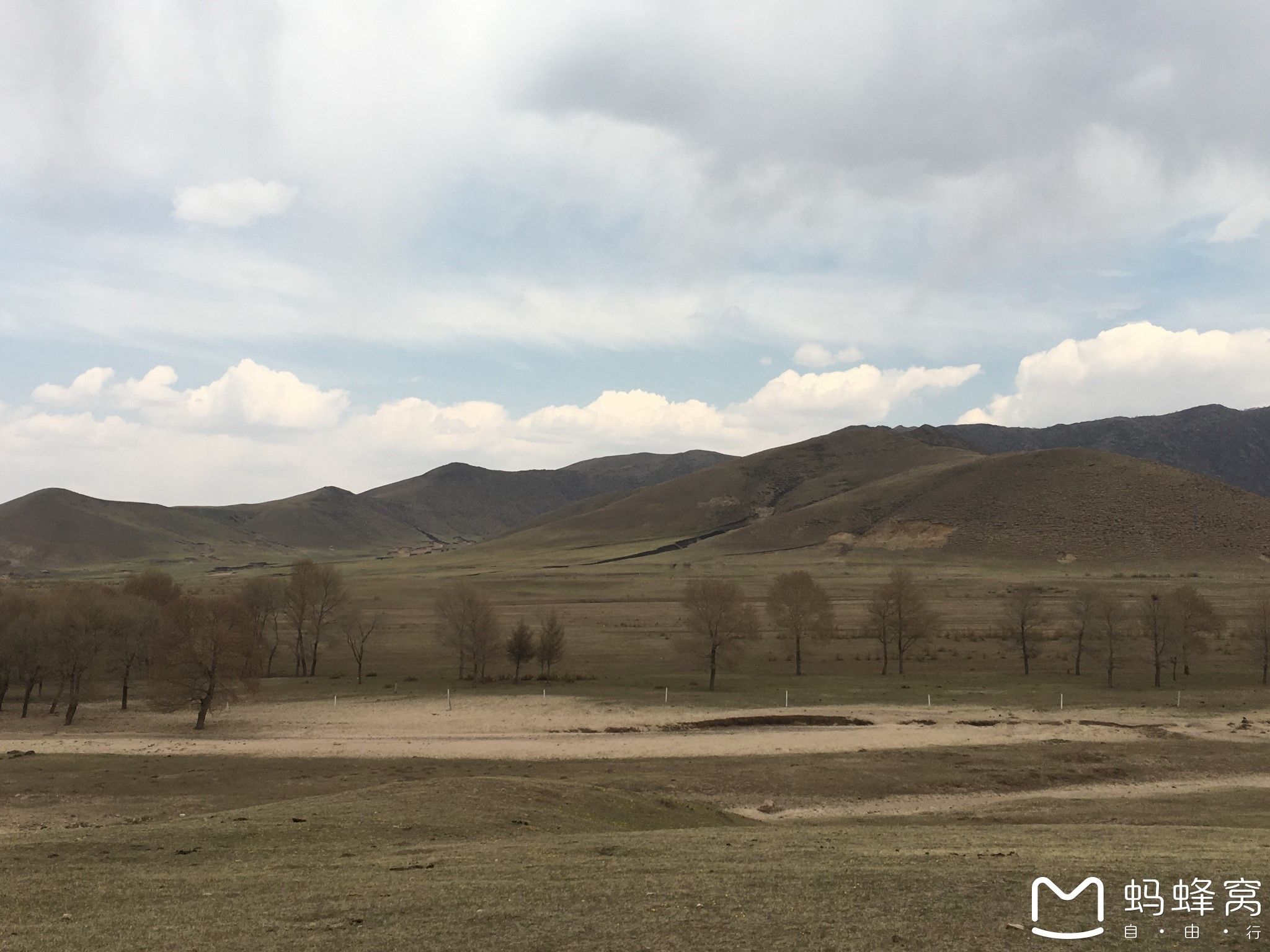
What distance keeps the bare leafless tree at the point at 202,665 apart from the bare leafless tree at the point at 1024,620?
63467mm

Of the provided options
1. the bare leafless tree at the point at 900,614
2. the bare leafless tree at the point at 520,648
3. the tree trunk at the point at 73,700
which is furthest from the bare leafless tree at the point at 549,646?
the tree trunk at the point at 73,700

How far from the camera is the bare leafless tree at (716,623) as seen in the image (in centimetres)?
7206

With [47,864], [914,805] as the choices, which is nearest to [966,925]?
[47,864]

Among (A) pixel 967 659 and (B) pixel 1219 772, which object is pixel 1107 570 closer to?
(A) pixel 967 659

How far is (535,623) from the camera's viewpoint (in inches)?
4405

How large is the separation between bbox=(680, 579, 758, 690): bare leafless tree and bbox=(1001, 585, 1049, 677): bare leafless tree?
2467 centimetres

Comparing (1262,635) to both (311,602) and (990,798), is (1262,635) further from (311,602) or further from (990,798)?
(311,602)

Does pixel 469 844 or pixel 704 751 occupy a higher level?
pixel 469 844

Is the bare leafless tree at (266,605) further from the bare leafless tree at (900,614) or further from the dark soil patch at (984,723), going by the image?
the dark soil patch at (984,723)

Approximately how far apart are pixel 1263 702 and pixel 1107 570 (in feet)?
402

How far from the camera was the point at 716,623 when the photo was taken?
2837 inches

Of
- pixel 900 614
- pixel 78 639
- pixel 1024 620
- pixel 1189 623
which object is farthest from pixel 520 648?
pixel 1189 623

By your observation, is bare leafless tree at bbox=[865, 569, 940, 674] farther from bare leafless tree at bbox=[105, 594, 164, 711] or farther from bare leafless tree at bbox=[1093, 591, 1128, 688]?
bare leafless tree at bbox=[105, 594, 164, 711]

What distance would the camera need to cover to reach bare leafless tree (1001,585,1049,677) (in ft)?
255
